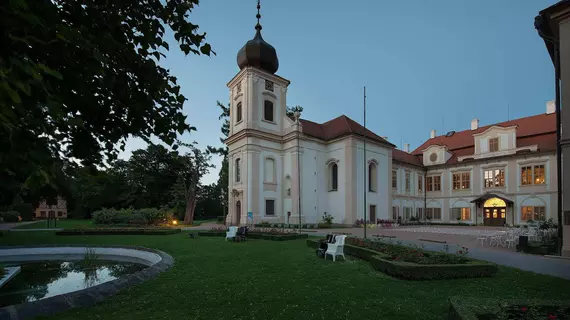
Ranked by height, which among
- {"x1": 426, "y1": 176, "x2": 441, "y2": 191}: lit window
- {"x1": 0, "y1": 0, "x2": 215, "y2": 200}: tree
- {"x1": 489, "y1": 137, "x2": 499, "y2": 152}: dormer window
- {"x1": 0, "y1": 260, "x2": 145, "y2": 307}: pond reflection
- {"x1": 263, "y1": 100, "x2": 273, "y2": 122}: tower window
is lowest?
{"x1": 0, "y1": 260, "x2": 145, "y2": 307}: pond reflection

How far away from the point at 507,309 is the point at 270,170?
30.8 meters

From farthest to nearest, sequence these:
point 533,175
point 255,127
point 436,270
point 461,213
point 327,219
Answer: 1. point 461,213
2. point 533,175
3. point 255,127
4. point 327,219
5. point 436,270

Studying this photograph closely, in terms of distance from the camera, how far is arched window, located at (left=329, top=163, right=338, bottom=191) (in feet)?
120

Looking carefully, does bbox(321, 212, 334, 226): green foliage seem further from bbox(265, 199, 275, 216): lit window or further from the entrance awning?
the entrance awning

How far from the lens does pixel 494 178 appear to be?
39.0 metres

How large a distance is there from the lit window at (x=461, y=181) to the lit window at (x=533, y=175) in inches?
234

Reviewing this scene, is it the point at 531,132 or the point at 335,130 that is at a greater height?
the point at 335,130

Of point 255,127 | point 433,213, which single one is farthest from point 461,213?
point 255,127

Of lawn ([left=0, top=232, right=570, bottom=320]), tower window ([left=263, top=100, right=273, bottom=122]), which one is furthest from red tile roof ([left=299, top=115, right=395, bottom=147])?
lawn ([left=0, top=232, right=570, bottom=320])

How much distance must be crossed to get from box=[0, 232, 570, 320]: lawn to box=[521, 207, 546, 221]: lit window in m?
31.7

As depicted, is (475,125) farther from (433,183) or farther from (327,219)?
(327,219)

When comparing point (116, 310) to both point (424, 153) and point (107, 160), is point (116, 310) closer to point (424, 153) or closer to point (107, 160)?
point (107, 160)

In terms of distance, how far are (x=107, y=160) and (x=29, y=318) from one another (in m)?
3.28

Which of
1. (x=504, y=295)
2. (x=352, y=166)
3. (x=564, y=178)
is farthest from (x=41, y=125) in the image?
(x=352, y=166)
